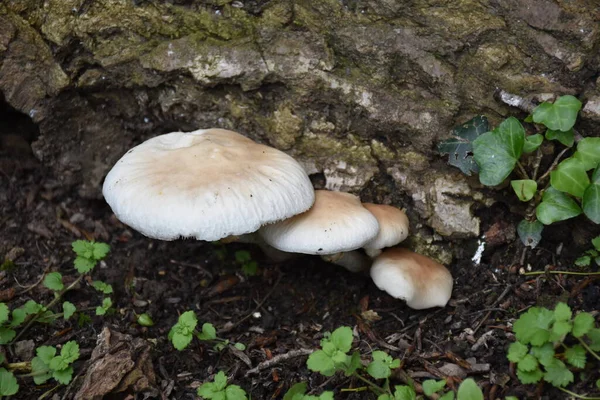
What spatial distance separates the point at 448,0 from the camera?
3381mm

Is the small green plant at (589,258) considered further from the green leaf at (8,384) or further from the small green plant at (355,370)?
the green leaf at (8,384)

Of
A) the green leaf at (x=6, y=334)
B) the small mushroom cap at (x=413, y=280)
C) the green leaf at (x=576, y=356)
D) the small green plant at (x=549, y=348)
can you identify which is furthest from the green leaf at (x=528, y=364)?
the green leaf at (x=6, y=334)

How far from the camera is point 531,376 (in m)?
2.84

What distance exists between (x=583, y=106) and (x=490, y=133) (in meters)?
0.54

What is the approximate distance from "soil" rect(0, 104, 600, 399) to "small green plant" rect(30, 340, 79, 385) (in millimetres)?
83

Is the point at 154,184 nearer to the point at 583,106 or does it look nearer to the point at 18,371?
the point at 18,371

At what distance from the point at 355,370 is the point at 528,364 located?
864mm

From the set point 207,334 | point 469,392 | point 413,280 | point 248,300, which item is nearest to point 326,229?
point 413,280

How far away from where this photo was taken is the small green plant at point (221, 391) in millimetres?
3023

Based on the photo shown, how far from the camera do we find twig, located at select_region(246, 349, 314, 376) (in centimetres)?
343

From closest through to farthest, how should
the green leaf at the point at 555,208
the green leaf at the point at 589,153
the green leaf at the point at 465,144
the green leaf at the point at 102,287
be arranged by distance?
the green leaf at the point at 589,153 < the green leaf at the point at 555,208 < the green leaf at the point at 465,144 < the green leaf at the point at 102,287

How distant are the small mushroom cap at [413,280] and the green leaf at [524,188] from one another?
0.72 metres

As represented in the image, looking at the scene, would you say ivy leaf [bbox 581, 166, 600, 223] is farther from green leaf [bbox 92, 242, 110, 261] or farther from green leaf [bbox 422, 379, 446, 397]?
green leaf [bbox 92, 242, 110, 261]

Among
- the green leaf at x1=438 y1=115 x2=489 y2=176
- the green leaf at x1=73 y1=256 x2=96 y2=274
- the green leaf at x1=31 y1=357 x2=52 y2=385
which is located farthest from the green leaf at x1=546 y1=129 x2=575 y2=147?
the green leaf at x1=31 y1=357 x2=52 y2=385
